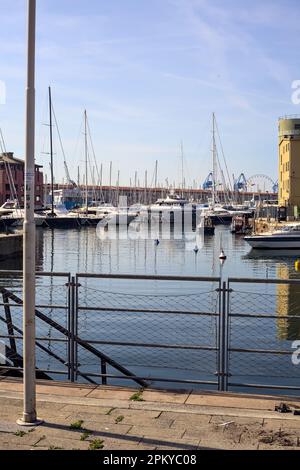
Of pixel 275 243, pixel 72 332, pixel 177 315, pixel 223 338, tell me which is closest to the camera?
pixel 223 338

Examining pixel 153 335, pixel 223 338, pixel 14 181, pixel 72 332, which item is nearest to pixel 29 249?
pixel 72 332

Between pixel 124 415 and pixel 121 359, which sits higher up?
pixel 124 415

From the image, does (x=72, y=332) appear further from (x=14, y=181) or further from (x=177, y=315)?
(x=14, y=181)

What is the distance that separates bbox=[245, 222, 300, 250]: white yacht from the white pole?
182ft

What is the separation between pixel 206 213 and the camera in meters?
122

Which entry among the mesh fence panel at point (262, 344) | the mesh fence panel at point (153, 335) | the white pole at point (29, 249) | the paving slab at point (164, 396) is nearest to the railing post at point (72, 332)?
the paving slab at point (164, 396)

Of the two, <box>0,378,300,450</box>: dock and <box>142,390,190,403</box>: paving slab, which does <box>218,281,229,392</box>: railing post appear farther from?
<box>142,390,190,403</box>: paving slab

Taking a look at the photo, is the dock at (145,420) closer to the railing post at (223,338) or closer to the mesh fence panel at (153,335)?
the railing post at (223,338)

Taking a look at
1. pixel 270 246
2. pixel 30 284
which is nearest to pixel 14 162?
pixel 270 246

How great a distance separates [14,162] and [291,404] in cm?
13139

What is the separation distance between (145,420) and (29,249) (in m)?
2.37

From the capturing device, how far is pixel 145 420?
282 inches
